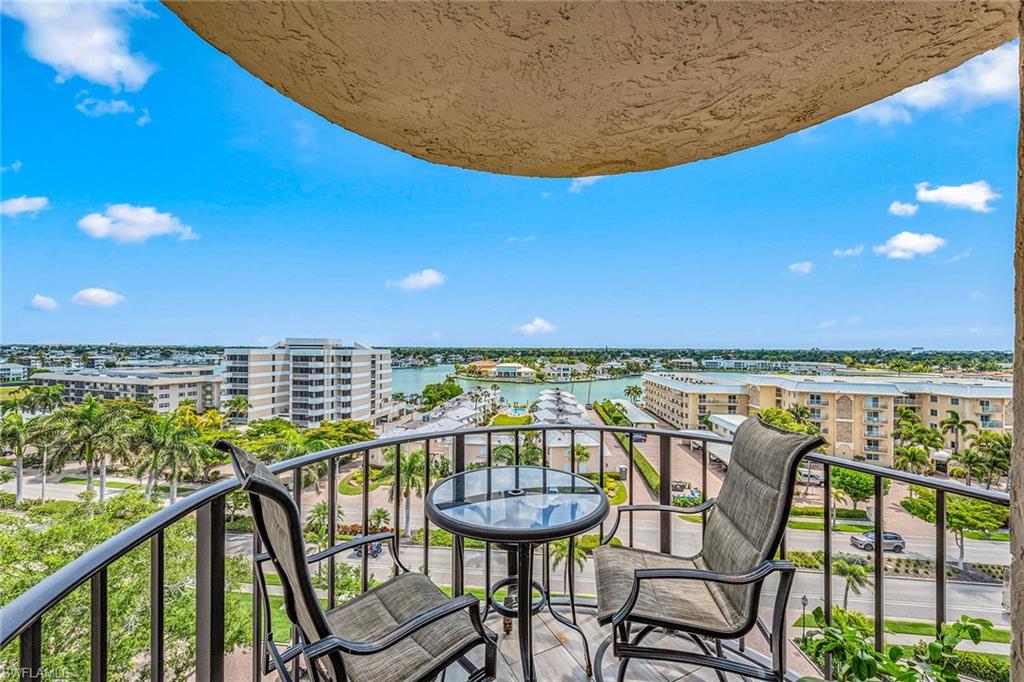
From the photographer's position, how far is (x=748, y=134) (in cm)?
178

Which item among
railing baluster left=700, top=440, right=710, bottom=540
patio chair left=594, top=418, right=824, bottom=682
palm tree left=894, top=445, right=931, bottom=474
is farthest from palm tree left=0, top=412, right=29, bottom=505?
palm tree left=894, top=445, right=931, bottom=474

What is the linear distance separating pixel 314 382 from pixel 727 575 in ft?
63.2

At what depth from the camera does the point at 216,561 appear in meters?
1.60

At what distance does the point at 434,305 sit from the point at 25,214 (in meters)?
13.9

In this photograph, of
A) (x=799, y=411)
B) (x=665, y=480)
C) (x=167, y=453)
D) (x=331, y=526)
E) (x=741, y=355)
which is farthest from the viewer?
(x=167, y=453)

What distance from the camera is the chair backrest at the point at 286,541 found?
1.29 metres

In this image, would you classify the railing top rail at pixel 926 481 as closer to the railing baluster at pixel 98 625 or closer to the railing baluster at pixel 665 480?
the railing baluster at pixel 665 480

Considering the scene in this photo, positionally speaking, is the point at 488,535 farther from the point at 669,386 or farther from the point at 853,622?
the point at 669,386

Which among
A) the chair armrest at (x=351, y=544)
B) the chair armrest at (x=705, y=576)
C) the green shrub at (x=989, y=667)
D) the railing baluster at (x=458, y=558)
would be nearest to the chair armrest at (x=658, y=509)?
the chair armrest at (x=705, y=576)

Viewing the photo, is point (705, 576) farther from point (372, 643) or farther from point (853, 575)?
point (853, 575)

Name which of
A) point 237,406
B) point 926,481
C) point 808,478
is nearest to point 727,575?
point 926,481

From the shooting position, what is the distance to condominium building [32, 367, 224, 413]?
11.8 m

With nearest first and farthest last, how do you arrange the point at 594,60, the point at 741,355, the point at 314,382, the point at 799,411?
the point at 594,60 < the point at 799,411 < the point at 741,355 < the point at 314,382

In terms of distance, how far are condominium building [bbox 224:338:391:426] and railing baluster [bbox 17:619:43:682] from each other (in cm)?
1713
